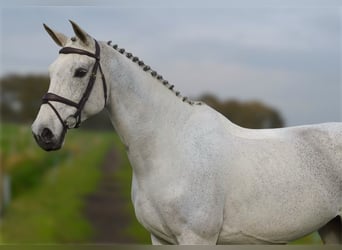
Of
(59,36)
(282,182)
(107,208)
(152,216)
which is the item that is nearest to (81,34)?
(59,36)

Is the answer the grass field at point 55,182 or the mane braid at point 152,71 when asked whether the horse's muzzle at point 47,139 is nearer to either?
the mane braid at point 152,71

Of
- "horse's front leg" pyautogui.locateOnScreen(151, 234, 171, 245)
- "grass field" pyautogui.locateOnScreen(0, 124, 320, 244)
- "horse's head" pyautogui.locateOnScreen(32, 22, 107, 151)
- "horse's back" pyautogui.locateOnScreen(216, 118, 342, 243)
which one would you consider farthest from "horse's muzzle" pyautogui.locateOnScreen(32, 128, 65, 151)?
"grass field" pyautogui.locateOnScreen(0, 124, 320, 244)

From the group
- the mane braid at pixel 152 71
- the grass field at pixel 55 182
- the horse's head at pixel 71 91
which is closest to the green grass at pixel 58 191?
the grass field at pixel 55 182

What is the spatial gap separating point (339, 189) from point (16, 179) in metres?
7.07

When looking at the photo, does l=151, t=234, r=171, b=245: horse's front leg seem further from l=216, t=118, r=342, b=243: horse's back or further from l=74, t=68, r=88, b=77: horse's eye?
l=74, t=68, r=88, b=77: horse's eye

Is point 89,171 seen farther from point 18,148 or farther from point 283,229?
point 283,229

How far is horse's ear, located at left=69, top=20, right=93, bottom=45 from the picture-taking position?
1.81m

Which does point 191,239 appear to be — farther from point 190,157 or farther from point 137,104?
point 137,104

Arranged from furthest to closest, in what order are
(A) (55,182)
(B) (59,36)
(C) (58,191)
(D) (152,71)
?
(A) (55,182) < (C) (58,191) < (D) (152,71) < (B) (59,36)

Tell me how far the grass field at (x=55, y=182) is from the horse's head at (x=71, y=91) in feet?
18.1

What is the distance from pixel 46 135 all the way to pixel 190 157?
57 centimetres

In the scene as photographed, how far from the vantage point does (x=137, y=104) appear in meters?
1.96

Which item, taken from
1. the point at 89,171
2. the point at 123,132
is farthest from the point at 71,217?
the point at 123,132

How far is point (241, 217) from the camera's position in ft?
6.37
